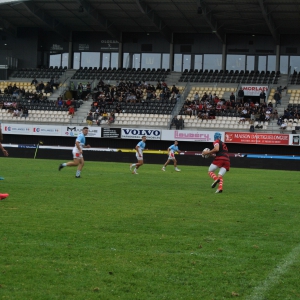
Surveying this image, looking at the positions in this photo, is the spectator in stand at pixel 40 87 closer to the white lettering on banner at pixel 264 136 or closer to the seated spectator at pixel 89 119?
the seated spectator at pixel 89 119

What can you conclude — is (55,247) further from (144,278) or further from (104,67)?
(104,67)

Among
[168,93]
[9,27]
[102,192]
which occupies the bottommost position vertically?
[102,192]

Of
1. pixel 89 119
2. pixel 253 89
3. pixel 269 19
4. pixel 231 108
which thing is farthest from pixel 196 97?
pixel 89 119

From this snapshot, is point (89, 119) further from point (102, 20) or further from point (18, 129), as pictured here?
point (102, 20)

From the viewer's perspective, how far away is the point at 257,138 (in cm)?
4297

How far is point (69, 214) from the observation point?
1171 cm

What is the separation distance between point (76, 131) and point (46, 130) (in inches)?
101

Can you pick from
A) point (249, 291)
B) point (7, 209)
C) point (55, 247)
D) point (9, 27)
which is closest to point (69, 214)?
point (7, 209)

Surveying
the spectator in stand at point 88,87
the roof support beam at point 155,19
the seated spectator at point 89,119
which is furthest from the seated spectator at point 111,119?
the roof support beam at point 155,19

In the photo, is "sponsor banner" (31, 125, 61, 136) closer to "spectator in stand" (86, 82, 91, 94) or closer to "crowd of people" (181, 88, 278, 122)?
"spectator in stand" (86, 82, 91, 94)

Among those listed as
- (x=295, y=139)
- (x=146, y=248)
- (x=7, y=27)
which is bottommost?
(x=146, y=248)

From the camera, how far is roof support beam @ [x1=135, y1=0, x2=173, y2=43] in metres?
49.0

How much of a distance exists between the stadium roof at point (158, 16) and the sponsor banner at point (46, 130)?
1054 centimetres

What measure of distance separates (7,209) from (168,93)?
130ft
